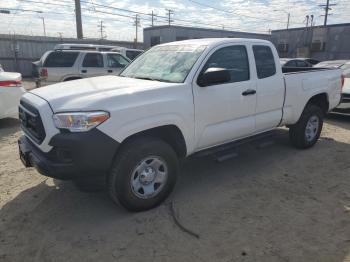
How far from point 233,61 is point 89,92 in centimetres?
208

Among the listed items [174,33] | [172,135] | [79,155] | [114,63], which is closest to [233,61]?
[172,135]

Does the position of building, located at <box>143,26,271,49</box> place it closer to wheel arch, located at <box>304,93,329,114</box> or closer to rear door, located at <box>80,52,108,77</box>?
rear door, located at <box>80,52,108,77</box>

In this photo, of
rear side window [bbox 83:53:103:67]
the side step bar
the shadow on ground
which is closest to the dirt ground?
the shadow on ground

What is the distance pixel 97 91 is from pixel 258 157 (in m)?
3.24

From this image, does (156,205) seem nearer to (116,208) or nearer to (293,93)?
(116,208)

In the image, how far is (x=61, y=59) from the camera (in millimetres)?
11031

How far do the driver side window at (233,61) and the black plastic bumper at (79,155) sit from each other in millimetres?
1764

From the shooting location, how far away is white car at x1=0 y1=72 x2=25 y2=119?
7359 mm

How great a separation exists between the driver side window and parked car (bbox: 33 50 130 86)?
7.60m

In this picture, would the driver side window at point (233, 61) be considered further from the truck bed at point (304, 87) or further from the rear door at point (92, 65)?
the rear door at point (92, 65)

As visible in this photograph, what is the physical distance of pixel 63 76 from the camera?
10.8 m

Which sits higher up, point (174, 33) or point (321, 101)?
point (174, 33)

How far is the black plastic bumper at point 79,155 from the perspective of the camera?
10.2 feet

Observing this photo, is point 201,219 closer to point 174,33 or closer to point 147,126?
point 147,126
